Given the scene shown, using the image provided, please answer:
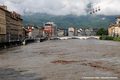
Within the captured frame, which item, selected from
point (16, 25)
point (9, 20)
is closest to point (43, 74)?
point (9, 20)

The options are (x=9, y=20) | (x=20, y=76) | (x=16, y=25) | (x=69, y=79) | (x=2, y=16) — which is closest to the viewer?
(x=69, y=79)

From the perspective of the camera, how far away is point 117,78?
2873cm

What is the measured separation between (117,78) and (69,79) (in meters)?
3.68

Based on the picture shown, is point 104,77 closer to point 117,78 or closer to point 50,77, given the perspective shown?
point 117,78

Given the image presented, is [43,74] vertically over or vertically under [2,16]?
under

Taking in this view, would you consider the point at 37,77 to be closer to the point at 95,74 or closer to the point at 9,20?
the point at 95,74

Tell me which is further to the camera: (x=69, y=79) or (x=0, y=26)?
(x=0, y=26)

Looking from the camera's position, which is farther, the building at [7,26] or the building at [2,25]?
the building at [7,26]

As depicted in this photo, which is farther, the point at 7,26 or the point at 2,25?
the point at 7,26

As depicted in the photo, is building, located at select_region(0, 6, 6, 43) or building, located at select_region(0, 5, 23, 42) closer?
building, located at select_region(0, 6, 6, 43)

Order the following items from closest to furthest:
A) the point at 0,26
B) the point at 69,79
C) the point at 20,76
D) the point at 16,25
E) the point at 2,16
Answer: the point at 69,79
the point at 20,76
the point at 0,26
the point at 2,16
the point at 16,25

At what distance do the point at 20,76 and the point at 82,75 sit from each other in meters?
5.14

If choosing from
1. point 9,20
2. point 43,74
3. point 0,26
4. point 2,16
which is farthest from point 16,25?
point 43,74

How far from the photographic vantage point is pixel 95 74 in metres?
31.8
